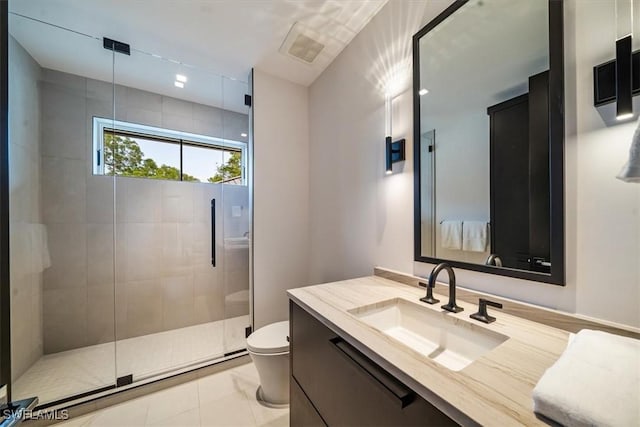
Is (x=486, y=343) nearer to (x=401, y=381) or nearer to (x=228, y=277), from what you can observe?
(x=401, y=381)

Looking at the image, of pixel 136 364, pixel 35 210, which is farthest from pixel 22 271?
pixel 136 364

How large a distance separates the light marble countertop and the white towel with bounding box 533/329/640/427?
0.06 metres

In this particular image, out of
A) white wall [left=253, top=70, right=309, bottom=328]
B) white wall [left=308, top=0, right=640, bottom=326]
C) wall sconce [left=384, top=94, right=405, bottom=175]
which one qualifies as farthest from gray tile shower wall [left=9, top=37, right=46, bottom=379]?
wall sconce [left=384, top=94, right=405, bottom=175]

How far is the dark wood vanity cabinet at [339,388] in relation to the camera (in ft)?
1.87

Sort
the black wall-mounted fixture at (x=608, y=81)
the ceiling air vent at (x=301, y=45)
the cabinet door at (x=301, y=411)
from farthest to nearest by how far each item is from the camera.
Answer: the ceiling air vent at (x=301, y=45) → the cabinet door at (x=301, y=411) → the black wall-mounted fixture at (x=608, y=81)

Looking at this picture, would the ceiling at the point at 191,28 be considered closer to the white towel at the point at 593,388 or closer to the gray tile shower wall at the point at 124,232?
the gray tile shower wall at the point at 124,232

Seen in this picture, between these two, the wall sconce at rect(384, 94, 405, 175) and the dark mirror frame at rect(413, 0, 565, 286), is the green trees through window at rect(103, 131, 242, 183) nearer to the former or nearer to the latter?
the wall sconce at rect(384, 94, 405, 175)

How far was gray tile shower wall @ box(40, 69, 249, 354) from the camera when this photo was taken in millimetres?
1956

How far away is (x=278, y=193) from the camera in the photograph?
223 centimetres

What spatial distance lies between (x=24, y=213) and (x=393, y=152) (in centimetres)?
263

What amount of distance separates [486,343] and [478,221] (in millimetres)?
504

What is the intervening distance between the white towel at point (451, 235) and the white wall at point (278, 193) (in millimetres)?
1411

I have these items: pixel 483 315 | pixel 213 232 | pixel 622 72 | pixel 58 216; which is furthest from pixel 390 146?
Answer: pixel 58 216

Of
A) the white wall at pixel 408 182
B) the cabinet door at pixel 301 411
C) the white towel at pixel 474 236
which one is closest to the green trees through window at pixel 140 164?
the white wall at pixel 408 182
